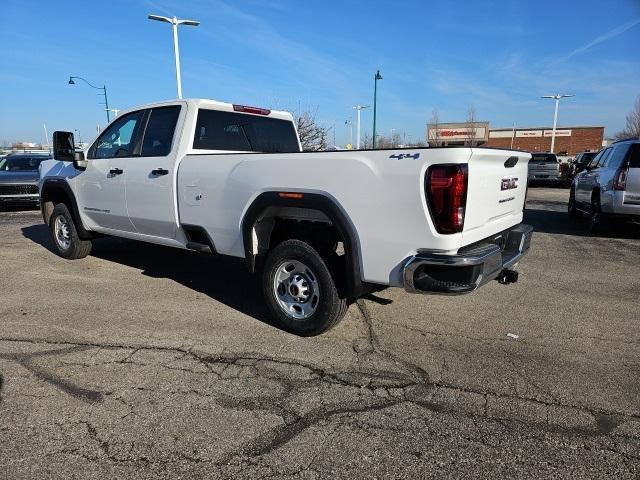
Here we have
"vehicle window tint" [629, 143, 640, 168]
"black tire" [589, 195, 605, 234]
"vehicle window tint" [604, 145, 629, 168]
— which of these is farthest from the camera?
"black tire" [589, 195, 605, 234]

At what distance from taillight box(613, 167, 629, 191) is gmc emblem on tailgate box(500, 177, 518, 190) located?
212 inches

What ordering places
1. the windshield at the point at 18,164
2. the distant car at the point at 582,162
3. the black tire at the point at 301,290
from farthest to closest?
the windshield at the point at 18,164
the distant car at the point at 582,162
the black tire at the point at 301,290

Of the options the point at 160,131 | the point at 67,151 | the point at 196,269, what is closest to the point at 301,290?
the point at 160,131

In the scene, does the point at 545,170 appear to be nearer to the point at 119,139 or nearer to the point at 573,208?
the point at 573,208

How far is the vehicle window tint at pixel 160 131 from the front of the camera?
5117 millimetres

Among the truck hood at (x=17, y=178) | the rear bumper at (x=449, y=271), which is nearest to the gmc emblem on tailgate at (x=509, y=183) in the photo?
the rear bumper at (x=449, y=271)

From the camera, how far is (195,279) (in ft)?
19.7

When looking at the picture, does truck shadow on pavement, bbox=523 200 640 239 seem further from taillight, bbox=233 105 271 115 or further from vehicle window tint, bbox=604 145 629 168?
taillight, bbox=233 105 271 115

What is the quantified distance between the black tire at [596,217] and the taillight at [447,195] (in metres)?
7.37

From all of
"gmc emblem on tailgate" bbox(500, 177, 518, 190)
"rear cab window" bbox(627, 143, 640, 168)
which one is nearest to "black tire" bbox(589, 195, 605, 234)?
"rear cab window" bbox(627, 143, 640, 168)

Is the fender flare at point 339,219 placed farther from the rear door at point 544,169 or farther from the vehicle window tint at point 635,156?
the rear door at point 544,169

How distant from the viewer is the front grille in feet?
42.9

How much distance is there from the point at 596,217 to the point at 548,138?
69030 mm

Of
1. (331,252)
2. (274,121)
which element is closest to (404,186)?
(331,252)
